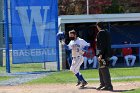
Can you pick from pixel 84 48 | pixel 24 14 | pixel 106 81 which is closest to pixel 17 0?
pixel 24 14

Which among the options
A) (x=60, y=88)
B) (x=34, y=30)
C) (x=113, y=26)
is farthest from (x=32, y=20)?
(x=60, y=88)

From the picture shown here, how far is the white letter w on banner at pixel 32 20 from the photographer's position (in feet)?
68.9

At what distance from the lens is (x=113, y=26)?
26703 millimetres

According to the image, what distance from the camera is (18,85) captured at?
15898 millimetres

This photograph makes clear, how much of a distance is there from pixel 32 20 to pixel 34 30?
462 mm

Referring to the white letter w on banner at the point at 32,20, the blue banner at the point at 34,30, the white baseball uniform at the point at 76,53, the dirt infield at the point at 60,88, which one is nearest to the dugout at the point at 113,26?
the blue banner at the point at 34,30

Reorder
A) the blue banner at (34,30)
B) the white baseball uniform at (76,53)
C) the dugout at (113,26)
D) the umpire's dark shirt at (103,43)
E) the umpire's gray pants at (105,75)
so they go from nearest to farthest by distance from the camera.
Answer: the umpire's dark shirt at (103,43) < the umpire's gray pants at (105,75) < the white baseball uniform at (76,53) < the blue banner at (34,30) < the dugout at (113,26)

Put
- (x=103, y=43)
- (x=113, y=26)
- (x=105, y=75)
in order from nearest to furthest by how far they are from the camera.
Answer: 1. (x=103, y=43)
2. (x=105, y=75)
3. (x=113, y=26)

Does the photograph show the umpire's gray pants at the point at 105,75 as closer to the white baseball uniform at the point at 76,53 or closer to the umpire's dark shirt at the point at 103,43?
the umpire's dark shirt at the point at 103,43

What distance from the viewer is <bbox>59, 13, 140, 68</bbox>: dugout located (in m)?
23.5

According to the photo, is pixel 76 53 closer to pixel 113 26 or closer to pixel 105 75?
pixel 105 75

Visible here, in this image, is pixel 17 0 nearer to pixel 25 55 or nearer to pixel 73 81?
pixel 25 55

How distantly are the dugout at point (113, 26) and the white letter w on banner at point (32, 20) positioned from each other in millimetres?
1880

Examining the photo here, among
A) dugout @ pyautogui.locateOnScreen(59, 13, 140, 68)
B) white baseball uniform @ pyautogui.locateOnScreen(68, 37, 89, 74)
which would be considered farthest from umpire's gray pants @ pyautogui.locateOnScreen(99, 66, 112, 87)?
dugout @ pyautogui.locateOnScreen(59, 13, 140, 68)
